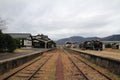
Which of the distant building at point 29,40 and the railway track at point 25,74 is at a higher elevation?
the distant building at point 29,40

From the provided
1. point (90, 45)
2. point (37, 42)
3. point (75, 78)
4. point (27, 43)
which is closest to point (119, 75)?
point (75, 78)

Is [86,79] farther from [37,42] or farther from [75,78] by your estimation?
[37,42]

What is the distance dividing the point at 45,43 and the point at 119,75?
322ft

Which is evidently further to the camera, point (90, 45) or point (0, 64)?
point (90, 45)

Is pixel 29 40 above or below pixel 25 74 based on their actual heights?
above

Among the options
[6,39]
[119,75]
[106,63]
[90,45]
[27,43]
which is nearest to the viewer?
[119,75]

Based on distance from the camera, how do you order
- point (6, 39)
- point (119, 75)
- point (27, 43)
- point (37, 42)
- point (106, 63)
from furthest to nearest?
point (37, 42) → point (27, 43) → point (6, 39) → point (106, 63) → point (119, 75)

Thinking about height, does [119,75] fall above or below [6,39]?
below

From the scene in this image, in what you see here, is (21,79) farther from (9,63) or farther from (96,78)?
(9,63)

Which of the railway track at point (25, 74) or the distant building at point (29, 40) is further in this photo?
the distant building at point (29, 40)

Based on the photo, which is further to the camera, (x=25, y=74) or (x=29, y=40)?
(x=29, y=40)

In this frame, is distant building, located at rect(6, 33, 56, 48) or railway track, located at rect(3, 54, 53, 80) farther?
distant building, located at rect(6, 33, 56, 48)

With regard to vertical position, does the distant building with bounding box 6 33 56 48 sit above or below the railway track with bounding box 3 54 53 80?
above

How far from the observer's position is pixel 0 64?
17.2m
